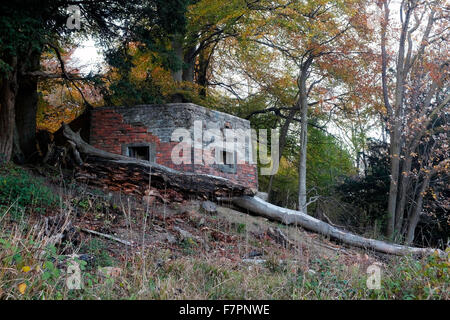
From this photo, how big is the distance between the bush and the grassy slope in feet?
0.06

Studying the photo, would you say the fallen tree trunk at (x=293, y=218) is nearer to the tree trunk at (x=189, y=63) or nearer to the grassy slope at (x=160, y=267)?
the grassy slope at (x=160, y=267)

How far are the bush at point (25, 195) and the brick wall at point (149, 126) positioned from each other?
4.21 meters

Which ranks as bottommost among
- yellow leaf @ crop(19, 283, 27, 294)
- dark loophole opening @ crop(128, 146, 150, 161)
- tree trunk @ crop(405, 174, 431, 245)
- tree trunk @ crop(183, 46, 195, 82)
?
tree trunk @ crop(405, 174, 431, 245)

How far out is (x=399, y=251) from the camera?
368 inches

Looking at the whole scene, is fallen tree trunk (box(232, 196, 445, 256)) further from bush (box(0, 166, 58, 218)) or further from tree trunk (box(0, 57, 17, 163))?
tree trunk (box(0, 57, 17, 163))

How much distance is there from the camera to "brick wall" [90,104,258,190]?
38.7ft

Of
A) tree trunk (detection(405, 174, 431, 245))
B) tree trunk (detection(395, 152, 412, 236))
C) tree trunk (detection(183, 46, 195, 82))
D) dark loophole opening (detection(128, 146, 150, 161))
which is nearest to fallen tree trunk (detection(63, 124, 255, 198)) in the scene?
dark loophole opening (detection(128, 146, 150, 161))

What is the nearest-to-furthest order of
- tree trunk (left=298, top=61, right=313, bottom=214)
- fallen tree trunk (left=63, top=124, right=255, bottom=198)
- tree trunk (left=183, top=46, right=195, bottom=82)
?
1. fallen tree trunk (left=63, top=124, right=255, bottom=198)
2. tree trunk (left=298, top=61, right=313, bottom=214)
3. tree trunk (left=183, top=46, right=195, bottom=82)

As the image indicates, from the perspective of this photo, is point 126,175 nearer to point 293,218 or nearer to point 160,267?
point 293,218

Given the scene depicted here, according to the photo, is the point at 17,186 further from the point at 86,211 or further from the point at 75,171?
the point at 75,171

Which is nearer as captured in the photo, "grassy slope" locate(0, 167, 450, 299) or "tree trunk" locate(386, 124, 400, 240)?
"grassy slope" locate(0, 167, 450, 299)

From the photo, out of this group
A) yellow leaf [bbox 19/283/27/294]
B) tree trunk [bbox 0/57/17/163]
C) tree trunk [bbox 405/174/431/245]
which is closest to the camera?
yellow leaf [bbox 19/283/27/294]

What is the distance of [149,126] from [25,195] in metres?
5.15

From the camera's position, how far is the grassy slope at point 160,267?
12.3 ft
